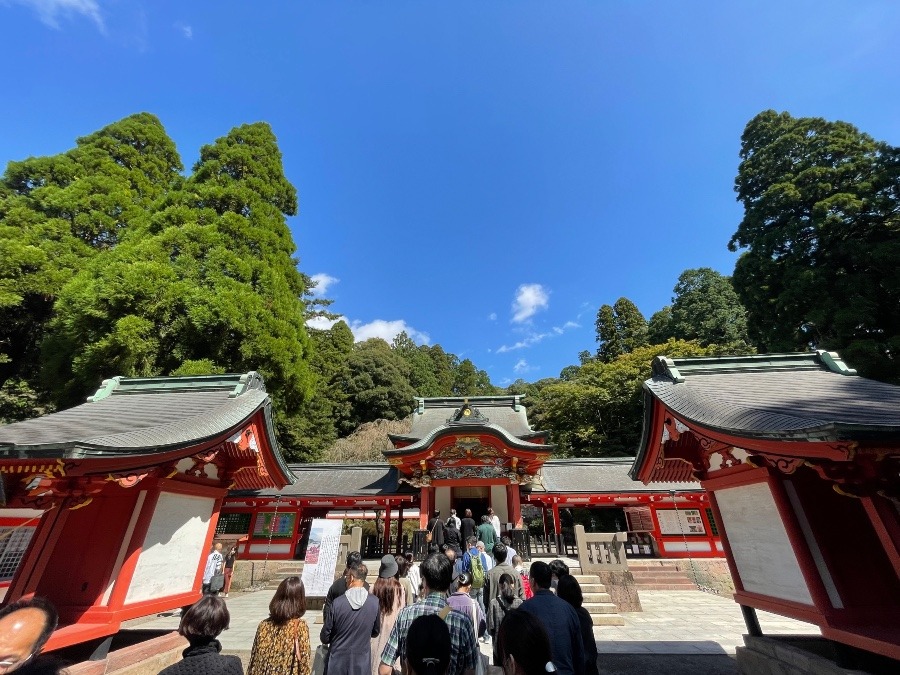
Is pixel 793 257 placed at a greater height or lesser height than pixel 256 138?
lesser

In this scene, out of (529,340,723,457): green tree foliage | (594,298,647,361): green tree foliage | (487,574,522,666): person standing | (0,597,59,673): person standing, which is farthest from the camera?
(594,298,647,361): green tree foliage

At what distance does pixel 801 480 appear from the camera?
187 inches

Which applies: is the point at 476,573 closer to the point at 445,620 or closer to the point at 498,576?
the point at 498,576

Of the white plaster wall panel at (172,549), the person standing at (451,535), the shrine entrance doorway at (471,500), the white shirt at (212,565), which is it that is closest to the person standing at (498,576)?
the person standing at (451,535)

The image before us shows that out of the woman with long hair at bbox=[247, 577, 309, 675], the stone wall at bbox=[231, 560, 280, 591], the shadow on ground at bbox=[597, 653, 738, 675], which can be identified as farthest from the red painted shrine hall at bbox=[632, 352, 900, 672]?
the stone wall at bbox=[231, 560, 280, 591]

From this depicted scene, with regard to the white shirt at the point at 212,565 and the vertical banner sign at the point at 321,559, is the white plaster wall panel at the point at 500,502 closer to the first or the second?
the vertical banner sign at the point at 321,559

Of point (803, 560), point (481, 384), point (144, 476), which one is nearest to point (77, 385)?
point (144, 476)

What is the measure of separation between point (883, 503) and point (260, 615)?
422 inches

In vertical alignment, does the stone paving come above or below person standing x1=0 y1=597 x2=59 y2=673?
below

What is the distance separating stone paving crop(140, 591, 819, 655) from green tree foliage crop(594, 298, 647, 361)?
100 feet

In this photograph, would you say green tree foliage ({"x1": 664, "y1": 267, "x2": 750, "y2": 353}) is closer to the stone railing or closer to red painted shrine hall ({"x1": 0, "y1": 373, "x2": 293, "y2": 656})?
the stone railing

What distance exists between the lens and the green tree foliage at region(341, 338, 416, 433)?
35000 millimetres

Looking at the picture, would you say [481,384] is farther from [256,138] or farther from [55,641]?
[55,641]

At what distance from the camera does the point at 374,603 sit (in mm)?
3492
